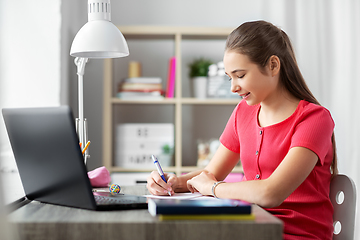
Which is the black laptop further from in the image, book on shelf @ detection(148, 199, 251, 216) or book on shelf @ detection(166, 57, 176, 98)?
book on shelf @ detection(166, 57, 176, 98)

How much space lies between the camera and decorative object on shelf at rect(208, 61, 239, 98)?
8.82 feet

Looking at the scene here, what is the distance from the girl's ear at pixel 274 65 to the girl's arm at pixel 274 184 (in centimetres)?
27

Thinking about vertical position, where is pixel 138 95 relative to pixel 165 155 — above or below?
above

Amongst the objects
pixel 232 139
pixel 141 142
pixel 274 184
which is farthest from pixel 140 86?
pixel 274 184

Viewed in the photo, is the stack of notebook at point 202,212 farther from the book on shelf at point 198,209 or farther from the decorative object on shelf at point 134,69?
the decorative object on shelf at point 134,69

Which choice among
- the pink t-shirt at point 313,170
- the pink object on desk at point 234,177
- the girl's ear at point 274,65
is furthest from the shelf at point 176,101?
the girl's ear at point 274,65

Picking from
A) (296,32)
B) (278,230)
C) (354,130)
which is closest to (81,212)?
(278,230)

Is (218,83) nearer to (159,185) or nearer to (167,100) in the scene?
(167,100)

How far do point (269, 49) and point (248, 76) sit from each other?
116 millimetres

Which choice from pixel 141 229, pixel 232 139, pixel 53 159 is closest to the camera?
pixel 141 229

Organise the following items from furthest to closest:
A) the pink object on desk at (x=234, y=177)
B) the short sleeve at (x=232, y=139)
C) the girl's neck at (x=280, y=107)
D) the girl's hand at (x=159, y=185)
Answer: the pink object on desk at (x=234, y=177) → the short sleeve at (x=232, y=139) → the girl's neck at (x=280, y=107) → the girl's hand at (x=159, y=185)

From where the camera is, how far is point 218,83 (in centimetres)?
269

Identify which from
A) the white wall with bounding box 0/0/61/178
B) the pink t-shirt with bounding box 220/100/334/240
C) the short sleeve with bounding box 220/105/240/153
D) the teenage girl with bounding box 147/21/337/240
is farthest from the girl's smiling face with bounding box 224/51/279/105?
the white wall with bounding box 0/0/61/178

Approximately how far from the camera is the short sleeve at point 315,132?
1.07 meters
